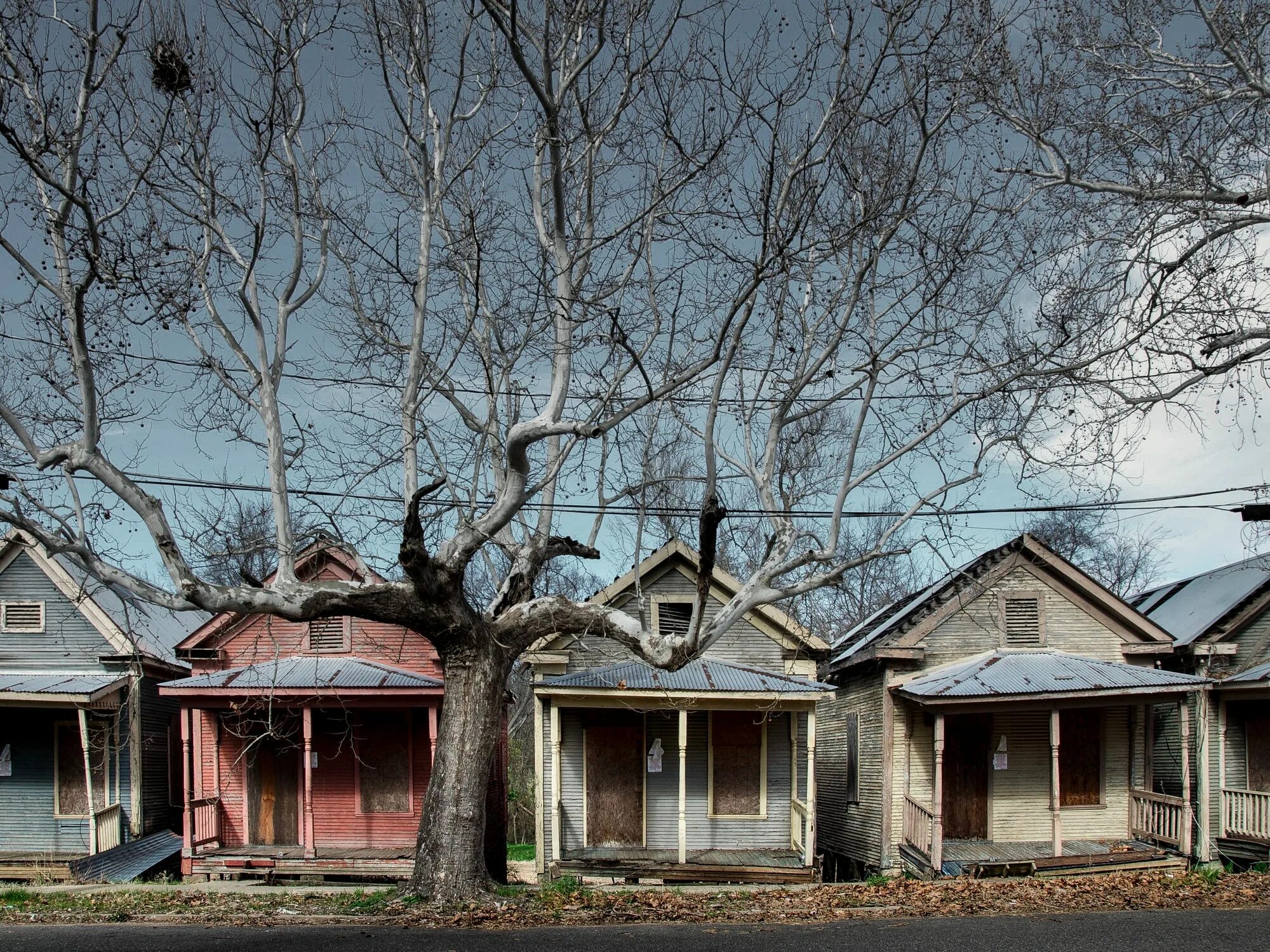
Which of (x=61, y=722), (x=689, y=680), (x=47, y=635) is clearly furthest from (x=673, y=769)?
(x=47, y=635)

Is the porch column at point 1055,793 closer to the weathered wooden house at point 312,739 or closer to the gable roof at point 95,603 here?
the weathered wooden house at point 312,739

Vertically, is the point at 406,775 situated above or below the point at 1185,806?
above

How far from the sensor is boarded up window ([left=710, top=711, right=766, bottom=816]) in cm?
2086

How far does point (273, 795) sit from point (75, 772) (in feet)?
13.2

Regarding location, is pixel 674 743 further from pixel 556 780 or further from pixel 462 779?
pixel 462 779

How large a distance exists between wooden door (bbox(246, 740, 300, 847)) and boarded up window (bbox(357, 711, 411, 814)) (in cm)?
136

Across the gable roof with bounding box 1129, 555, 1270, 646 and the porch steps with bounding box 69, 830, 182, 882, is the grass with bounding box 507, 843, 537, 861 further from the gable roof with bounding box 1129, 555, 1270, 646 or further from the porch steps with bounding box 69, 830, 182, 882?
the gable roof with bounding box 1129, 555, 1270, 646

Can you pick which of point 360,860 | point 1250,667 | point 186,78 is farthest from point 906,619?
point 186,78

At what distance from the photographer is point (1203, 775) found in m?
19.8

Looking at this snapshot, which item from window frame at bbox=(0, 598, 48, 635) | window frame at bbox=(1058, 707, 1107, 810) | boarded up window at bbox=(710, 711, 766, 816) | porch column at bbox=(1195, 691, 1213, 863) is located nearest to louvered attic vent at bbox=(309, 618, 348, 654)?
window frame at bbox=(0, 598, 48, 635)

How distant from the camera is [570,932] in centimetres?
1156

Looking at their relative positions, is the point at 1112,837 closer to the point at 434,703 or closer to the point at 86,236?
the point at 434,703

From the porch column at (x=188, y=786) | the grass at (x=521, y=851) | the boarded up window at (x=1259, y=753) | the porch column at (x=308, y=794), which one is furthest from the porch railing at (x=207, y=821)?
the boarded up window at (x=1259, y=753)

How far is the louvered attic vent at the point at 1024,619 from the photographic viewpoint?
21125 millimetres
